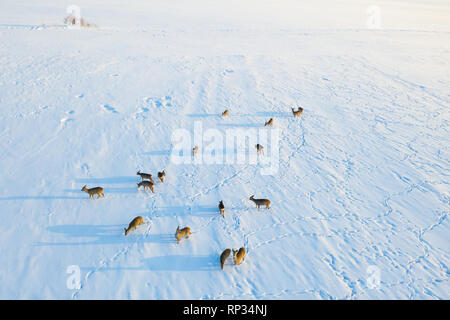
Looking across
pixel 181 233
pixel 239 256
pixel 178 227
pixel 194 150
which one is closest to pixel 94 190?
pixel 178 227

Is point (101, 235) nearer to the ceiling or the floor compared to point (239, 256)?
nearer to the ceiling

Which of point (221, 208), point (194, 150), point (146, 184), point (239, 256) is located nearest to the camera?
point (239, 256)

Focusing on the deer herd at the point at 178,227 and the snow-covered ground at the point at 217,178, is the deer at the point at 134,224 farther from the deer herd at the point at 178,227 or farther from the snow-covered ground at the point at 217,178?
the snow-covered ground at the point at 217,178

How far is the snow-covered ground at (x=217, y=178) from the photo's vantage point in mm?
6625

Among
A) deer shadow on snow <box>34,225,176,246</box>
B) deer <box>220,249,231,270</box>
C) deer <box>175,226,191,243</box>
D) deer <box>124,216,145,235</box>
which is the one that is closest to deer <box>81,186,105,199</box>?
deer shadow on snow <box>34,225,176,246</box>

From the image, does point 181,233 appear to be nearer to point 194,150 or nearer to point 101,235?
point 101,235

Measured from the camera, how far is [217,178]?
31.6 ft

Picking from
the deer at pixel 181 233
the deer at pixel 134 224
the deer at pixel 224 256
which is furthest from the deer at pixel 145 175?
the deer at pixel 224 256

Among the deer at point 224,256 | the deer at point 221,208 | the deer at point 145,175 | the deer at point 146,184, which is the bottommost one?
the deer at point 224,256

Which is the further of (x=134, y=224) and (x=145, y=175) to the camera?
(x=145, y=175)

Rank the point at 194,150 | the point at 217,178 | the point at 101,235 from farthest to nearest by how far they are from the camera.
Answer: the point at 194,150 → the point at 217,178 → the point at 101,235

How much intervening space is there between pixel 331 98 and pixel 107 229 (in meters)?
13.4

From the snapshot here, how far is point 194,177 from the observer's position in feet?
31.6
